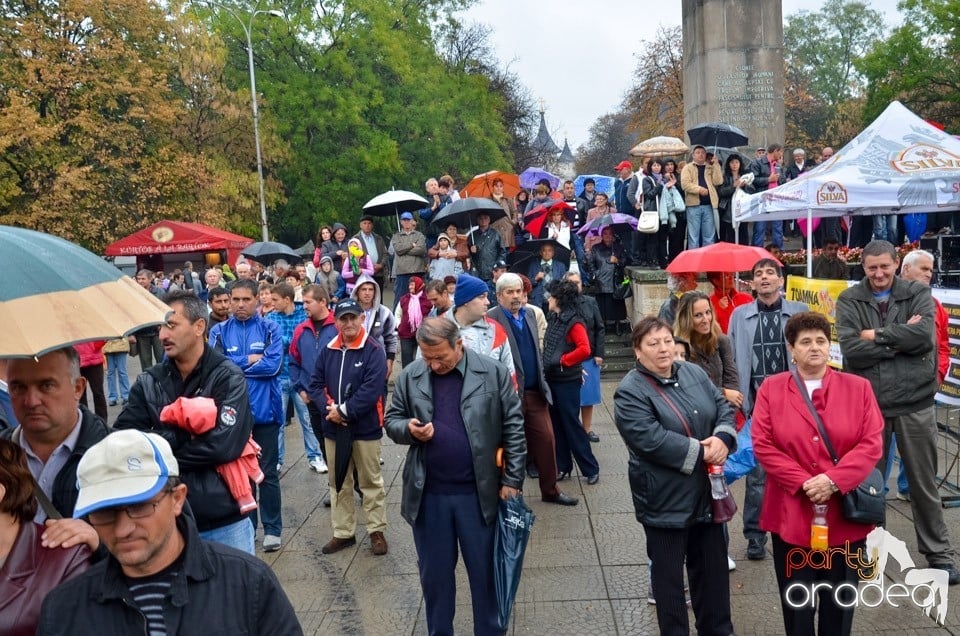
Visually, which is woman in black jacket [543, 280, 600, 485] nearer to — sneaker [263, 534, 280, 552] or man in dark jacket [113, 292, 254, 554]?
sneaker [263, 534, 280, 552]

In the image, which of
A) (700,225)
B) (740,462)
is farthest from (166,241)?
(740,462)

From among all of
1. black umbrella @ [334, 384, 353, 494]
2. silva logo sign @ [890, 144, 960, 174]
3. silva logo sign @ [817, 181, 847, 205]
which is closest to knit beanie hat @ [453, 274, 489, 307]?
black umbrella @ [334, 384, 353, 494]

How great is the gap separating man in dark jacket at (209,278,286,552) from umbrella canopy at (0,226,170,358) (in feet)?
12.3

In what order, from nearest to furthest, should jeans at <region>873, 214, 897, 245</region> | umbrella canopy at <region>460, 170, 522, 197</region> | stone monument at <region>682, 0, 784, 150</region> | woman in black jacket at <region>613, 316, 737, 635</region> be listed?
woman in black jacket at <region>613, 316, 737, 635</region>, jeans at <region>873, 214, 897, 245</region>, umbrella canopy at <region>460, 170, 522, 197</region>, stone monument at <region>682, 0, 784, 150</region>

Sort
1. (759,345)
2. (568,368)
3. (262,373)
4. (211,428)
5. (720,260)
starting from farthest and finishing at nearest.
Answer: (568,368) < (720,260) < (262,373) < (759,345) < (211,428)

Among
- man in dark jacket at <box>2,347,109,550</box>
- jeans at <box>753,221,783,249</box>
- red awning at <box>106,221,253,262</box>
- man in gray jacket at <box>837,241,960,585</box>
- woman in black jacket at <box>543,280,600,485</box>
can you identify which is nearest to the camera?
man in dark jacket at <box>2,347,109,550</box>

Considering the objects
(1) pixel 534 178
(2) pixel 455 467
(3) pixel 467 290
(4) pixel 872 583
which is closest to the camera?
(2) pixel 455 467

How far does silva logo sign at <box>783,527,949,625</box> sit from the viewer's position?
4047 mm

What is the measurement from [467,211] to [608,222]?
107 inches

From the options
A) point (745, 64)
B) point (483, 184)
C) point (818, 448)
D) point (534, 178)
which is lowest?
point (818, 448)

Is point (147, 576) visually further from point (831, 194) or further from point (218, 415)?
point (831, 194)

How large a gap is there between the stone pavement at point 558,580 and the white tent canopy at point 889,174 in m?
3.56

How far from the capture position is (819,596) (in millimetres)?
4086

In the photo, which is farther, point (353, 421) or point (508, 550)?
point (353, 421)
